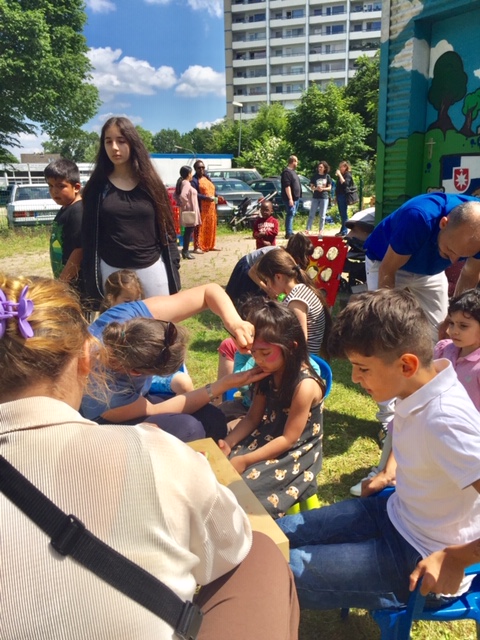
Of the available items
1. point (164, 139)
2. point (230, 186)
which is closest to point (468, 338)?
point (230, 186)

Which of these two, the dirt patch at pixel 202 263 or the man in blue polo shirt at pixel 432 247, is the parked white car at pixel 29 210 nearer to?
the dirt patch at pixel 202 263

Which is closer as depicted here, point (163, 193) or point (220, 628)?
point (220, 628)

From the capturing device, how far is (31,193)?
14594mm

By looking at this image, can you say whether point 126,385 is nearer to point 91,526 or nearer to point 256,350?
point 256,350

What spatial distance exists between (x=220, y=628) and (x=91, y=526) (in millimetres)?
490

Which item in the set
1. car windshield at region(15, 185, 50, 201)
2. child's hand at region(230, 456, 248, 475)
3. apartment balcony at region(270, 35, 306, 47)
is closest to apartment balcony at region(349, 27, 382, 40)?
apartment balcony at region(270, 35, 306, 47)

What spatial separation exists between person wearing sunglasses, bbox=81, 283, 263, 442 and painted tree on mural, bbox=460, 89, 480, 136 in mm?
3509

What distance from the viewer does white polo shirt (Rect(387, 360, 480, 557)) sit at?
1.41 metres

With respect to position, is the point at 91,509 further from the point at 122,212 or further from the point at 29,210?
the point at 29,210

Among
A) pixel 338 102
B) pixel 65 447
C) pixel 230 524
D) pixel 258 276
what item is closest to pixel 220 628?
pixel 230 524

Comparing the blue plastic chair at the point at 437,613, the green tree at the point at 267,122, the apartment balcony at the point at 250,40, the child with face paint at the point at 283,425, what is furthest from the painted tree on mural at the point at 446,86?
the apartment balcony at the point at 250,40

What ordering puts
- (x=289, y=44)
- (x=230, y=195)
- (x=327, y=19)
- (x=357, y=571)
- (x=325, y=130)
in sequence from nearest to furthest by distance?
(x=357, y=571), (x=230, y=195), (x=325, y=130), (x=327, y=19), (x=289, y=44)

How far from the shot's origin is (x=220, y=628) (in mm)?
1133

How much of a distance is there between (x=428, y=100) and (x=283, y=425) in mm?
4090
